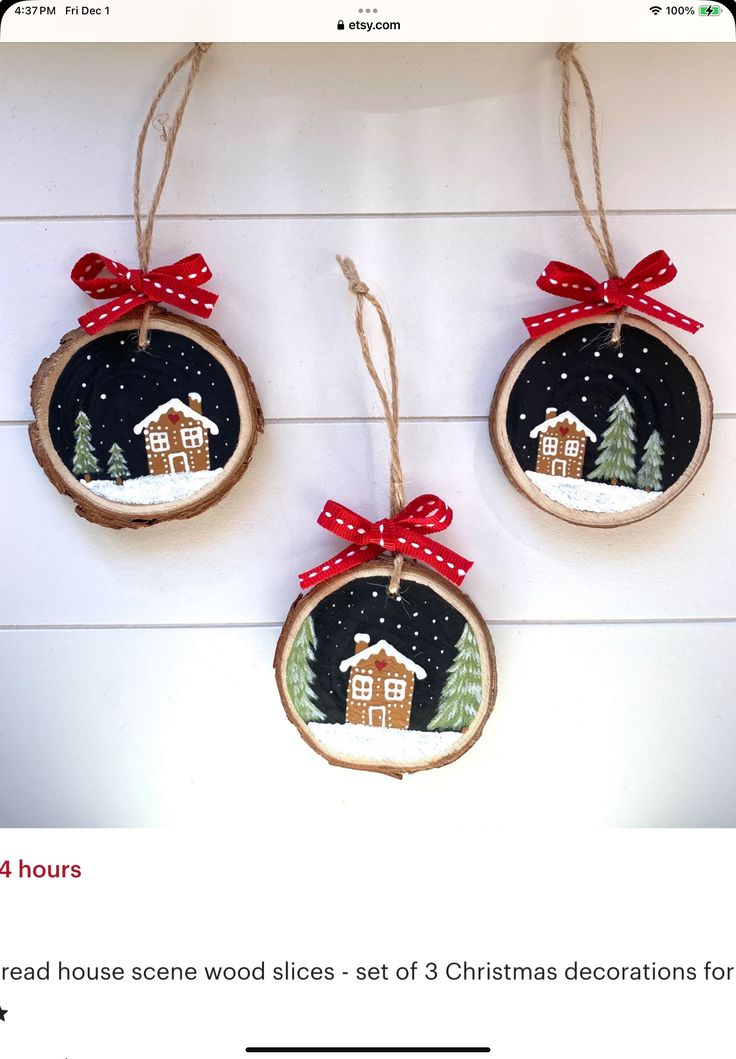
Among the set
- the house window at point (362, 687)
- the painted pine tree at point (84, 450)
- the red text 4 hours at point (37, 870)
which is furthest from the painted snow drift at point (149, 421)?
the red text 4 hours at point (37, 870)

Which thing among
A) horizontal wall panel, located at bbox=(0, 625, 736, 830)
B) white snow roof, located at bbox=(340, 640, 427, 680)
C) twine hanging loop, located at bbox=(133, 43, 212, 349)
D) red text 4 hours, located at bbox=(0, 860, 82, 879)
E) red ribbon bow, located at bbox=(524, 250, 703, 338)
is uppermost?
twine hanging loop, located at bbox=(133, 43, 212, 349)

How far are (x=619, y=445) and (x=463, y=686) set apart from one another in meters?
0.25

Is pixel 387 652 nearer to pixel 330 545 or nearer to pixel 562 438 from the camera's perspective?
pixel 330 545

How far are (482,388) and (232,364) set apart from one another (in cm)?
23

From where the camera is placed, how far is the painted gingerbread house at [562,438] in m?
0.86

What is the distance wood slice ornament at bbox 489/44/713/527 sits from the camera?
0.86 m

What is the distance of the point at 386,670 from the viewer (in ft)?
2.80

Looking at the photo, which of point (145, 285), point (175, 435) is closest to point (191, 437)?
point (175, 435)

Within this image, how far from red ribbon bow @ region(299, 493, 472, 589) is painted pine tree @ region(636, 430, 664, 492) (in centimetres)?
17

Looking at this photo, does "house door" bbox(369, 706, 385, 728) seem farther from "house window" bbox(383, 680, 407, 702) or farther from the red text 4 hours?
the red text 4 hours

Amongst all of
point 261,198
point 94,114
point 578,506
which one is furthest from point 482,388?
point 94,114

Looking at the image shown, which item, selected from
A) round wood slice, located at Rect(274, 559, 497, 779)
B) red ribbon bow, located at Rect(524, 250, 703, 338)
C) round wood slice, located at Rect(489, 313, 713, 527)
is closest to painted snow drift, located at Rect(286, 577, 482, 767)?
round wood slice, located at Rect(274, 559, 497, 779)

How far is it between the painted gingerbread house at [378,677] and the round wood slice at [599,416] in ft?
0.61
